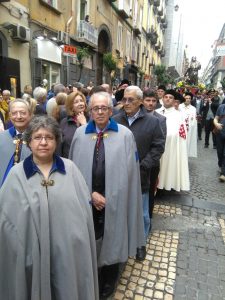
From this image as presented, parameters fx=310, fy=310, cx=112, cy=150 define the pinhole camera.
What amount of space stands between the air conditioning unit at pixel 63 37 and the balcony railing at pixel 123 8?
10.8 m

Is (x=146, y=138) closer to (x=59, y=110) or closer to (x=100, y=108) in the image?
(x=100, y=108)

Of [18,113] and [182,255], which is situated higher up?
[18,113]

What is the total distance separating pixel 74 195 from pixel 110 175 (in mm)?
725

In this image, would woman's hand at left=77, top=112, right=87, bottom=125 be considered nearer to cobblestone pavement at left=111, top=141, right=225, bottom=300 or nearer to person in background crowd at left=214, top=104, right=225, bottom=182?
cobblestone pavement at left=111, top=141, right=225, bottom=300

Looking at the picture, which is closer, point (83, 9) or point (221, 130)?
point (221, 130)

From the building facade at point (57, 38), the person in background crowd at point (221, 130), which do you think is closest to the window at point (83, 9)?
the building facade at point (57, 38)

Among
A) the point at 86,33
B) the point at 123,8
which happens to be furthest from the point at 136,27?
the point at 86,33

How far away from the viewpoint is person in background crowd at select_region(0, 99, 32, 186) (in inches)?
117

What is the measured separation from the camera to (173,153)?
5684 mm

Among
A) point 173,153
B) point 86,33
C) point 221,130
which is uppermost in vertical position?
point 86,33

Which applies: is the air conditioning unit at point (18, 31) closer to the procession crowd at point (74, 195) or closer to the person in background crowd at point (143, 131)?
the procession crowd at point (74, 195)

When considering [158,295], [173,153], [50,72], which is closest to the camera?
[158,295]

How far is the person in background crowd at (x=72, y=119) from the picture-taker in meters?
3.58

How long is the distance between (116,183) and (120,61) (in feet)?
81.7
